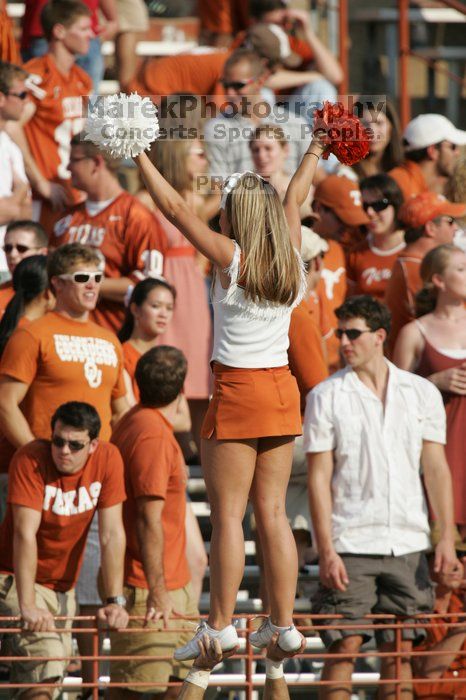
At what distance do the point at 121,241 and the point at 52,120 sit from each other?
176 centimetres

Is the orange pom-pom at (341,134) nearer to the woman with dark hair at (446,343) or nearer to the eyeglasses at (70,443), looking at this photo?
the eyeglasses at (70,443)

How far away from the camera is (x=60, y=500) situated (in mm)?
5844

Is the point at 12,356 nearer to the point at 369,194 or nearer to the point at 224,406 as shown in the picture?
the point at 224,406

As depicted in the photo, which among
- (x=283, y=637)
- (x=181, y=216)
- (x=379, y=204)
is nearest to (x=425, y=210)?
(x=379, y=204)

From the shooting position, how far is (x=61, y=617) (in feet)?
18.2

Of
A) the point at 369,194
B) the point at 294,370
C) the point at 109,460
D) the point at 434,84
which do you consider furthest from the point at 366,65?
the point at 109,460

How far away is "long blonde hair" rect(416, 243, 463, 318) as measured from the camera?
22.5ft

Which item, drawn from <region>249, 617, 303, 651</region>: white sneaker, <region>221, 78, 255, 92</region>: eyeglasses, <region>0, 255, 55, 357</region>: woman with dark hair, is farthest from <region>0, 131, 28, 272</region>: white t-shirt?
<region>249, 617, 303, 651</region>: white sneaker

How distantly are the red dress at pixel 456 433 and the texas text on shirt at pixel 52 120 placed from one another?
3043mm

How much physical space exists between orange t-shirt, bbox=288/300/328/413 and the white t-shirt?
7.01 ft

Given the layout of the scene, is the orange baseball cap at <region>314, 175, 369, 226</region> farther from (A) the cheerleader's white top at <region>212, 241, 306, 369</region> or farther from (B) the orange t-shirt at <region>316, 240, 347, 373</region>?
(A) the cheerleader's white top at <region>212, 241, 306, 369</region>

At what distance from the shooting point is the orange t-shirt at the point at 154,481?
5.99m

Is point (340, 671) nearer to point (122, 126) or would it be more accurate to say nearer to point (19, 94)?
point (122, 126)

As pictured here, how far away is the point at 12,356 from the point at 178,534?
107 centimetres
